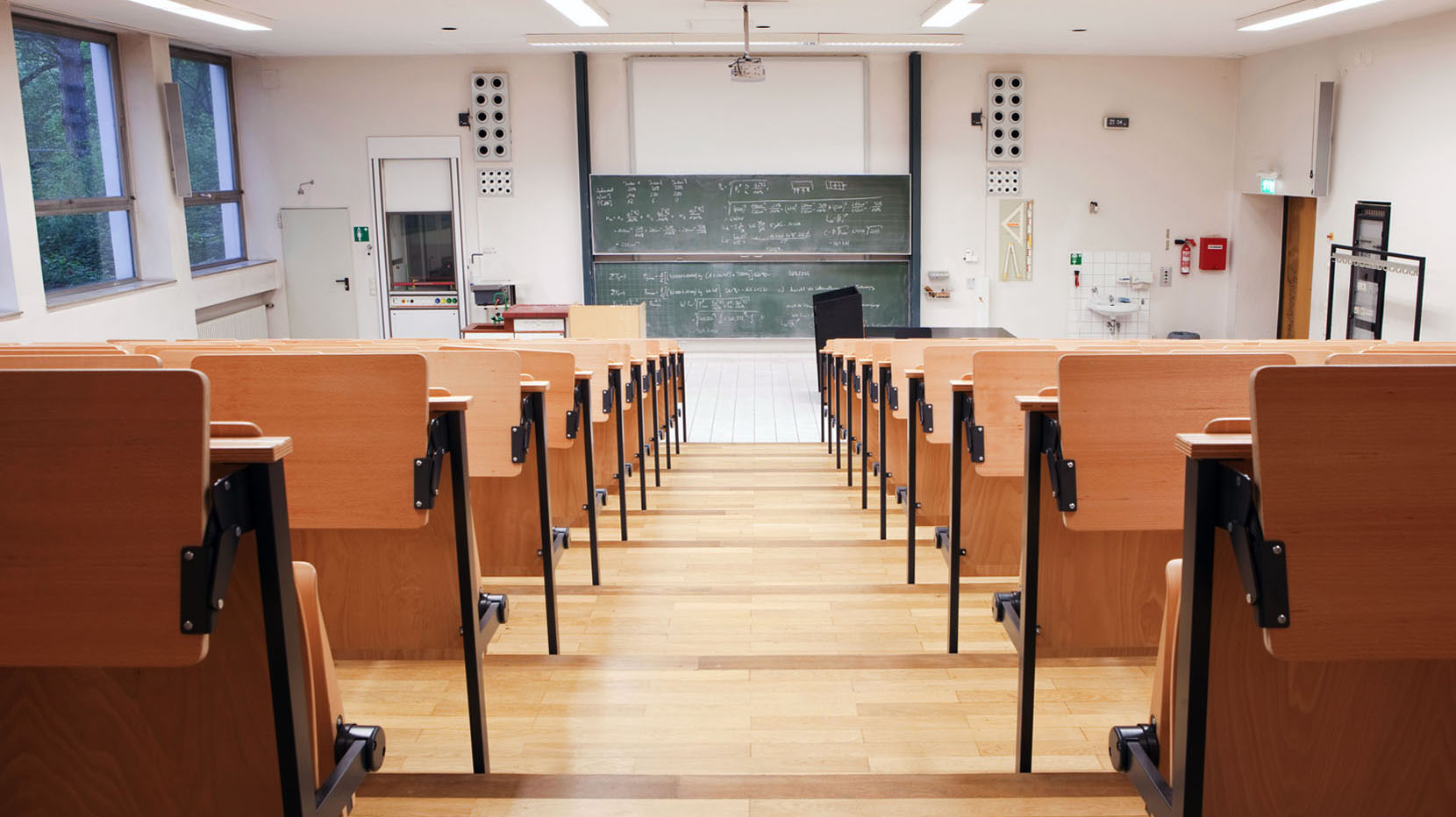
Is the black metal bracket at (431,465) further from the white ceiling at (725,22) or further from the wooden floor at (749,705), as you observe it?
the white ceiling at (725,22)

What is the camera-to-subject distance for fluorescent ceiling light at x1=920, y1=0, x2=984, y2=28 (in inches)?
298

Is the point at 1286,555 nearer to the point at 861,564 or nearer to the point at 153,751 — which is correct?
the point at 153,751

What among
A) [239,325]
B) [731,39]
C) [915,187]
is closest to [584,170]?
[731,39]

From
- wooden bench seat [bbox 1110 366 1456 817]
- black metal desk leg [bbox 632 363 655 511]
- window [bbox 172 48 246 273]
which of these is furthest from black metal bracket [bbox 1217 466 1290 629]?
window [bbox 172 48 246 273]

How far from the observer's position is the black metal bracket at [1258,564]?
1.41 meters

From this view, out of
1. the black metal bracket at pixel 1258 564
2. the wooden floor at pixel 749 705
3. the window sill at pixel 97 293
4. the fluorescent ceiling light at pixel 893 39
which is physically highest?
the fluorescent ceiling light at pixel 893 39

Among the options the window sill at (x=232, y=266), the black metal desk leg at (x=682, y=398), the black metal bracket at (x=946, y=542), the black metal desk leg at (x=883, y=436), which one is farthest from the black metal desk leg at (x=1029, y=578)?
the window sill at (x=232, y=266)

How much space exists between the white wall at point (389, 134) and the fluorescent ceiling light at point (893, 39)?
2.90 m

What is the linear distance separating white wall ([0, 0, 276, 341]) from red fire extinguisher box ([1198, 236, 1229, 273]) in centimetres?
964

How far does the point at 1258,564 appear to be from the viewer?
1.42m

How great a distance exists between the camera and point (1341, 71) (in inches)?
365

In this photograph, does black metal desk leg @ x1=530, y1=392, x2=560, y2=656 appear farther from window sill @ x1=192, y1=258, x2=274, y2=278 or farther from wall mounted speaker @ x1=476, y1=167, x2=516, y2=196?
wall mounted speaker @ x1=476, y1=167, x2=516, y2=196

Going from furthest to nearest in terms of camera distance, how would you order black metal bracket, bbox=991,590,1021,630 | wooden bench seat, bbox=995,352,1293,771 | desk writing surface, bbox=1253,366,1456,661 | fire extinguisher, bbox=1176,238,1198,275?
fire extinguisher, bbox=1176,238,1198,275
black metal bracket, bbox=991,590,1021,630
wooden bench seat, bbox=995,352,1293,771
desk writing surface, bbox=1253,366,1456,661

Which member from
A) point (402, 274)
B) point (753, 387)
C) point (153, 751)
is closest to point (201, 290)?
point (402, 274)
